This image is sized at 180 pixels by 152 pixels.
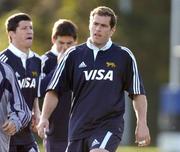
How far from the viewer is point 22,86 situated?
13.9 metres

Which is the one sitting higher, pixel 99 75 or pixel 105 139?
pixel 99 75

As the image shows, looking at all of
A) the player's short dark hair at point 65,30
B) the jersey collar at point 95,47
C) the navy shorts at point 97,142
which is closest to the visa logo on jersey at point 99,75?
the jersey collar at point 95,47

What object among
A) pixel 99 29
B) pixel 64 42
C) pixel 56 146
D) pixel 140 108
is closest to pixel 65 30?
pixel 64 42

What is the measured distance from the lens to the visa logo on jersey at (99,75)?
12727 mm

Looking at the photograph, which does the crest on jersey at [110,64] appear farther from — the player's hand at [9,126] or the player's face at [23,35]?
the player's hand at [9,126]

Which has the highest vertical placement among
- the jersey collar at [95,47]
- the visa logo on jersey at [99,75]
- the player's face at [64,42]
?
the jersey collar at [95,47]

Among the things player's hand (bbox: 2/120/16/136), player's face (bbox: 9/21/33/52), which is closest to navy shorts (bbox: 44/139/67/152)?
player's face (bbox: 9/21/33/52)

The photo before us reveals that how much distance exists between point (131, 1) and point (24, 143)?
126ft

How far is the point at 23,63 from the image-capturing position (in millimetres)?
14078

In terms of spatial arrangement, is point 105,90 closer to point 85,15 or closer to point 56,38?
point 56,38

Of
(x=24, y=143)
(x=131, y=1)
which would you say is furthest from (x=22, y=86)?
(x=131, y=1)

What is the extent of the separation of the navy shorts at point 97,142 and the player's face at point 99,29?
102cm

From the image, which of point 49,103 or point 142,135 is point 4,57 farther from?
point 142,135

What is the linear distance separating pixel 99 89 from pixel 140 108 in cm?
50
